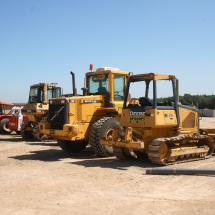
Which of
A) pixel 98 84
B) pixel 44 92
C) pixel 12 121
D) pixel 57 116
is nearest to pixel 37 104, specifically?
pixel 44 92

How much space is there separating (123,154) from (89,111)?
2165mm

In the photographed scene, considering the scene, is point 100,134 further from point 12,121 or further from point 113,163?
point 12,121

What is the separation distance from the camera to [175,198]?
289 inches

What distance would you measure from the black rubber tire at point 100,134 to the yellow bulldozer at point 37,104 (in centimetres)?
700

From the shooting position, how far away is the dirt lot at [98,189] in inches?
265

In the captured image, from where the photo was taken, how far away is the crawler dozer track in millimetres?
10906

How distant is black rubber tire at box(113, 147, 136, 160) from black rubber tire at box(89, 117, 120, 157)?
2.34 feet

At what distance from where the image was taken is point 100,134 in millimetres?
12695

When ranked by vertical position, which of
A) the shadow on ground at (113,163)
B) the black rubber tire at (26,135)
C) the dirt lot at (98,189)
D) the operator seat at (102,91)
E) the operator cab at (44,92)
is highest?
the operator cab at (44,92)

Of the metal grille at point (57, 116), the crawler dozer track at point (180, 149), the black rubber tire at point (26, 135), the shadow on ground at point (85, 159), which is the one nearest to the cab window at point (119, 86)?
the metal grille at point (57, 116)

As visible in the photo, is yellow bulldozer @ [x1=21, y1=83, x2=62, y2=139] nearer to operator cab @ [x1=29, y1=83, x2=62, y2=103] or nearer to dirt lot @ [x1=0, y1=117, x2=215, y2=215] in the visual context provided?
operator cab @ [x1=29, y1=83, x2=62, y2=103]

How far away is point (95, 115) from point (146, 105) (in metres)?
2.53

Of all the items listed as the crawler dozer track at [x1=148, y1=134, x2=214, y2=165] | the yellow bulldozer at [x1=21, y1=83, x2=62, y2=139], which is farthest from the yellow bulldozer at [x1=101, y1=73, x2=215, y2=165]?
the yellow bulldozer at [x1=21, y1=83, x2=62, y2=139]

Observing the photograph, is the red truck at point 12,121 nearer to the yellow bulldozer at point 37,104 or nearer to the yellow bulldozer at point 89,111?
the yellow bulldozer at point 37,104
